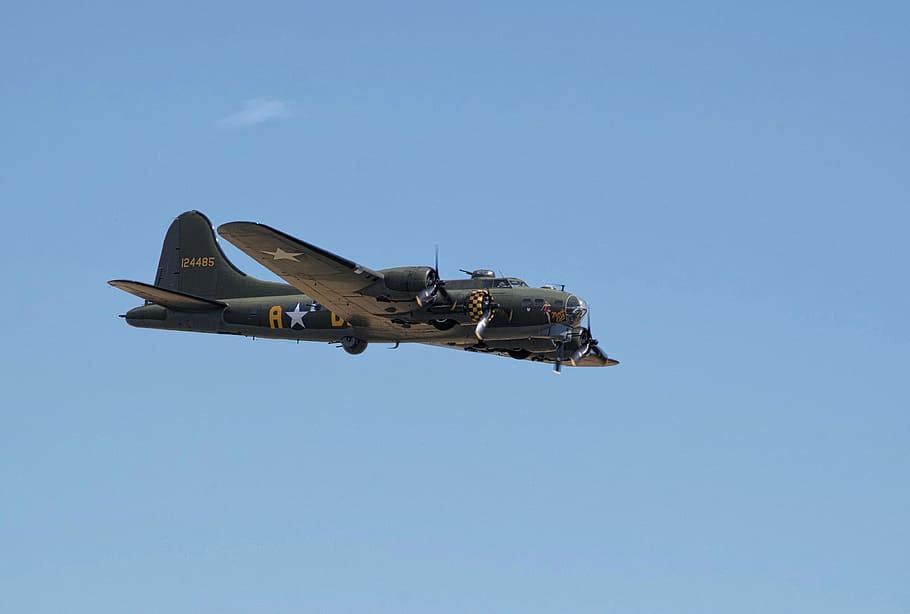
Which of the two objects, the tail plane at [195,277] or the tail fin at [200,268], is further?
the tail fin at [200,268]

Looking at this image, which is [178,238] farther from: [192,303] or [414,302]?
[414,302]

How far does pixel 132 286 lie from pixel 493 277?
475 inches

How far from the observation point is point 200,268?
5262 centimetres

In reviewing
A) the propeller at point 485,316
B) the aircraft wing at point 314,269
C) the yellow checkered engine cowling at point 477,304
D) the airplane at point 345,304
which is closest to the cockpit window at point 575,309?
the airplane at point 345,304

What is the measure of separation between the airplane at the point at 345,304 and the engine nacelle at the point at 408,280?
31mm

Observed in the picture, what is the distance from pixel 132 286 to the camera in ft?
158

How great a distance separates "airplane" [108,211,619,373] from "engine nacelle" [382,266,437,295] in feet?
0.10

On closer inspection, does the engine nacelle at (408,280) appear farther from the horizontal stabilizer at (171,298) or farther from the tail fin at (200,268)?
the horizontal stabilizer at (171,298)

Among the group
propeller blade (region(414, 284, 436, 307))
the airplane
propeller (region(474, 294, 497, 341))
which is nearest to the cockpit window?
the airplane

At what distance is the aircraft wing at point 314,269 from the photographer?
1692 inches

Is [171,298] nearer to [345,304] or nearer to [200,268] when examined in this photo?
[200,268]

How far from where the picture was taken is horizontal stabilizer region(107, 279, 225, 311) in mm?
48312

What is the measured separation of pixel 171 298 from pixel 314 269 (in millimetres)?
7260

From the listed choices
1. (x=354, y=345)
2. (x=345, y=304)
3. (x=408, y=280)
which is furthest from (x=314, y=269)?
(x=354, y=345)
